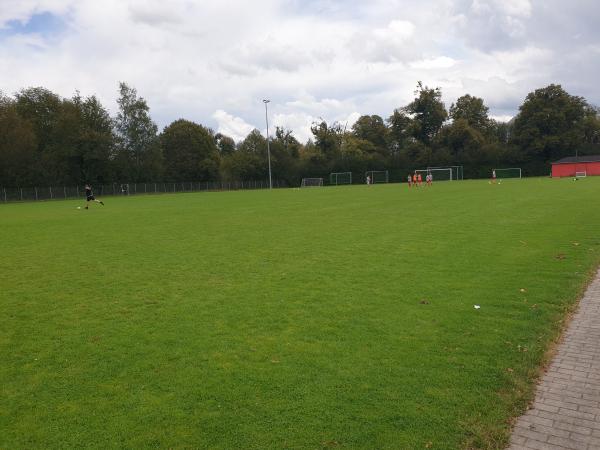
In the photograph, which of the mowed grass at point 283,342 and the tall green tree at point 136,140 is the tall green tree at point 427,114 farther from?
the mowed grass at point 283,342

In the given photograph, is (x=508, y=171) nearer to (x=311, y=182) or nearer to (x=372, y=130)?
(x=372, y=130)

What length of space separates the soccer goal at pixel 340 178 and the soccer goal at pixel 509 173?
2555cm

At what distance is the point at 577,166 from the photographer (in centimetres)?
6550

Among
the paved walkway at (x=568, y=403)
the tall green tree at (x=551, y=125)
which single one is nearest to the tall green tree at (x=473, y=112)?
the tall green tree at (x=551, y=125)

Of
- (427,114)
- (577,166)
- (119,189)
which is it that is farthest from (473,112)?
(119,189)

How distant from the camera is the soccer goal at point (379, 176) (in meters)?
82.4

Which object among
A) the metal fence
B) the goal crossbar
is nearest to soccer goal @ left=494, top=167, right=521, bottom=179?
the goal crossbar

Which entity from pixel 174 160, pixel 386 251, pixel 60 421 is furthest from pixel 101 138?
pixel 60 421

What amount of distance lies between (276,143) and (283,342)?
86.5 meters

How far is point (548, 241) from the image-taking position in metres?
12.3

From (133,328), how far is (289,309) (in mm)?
2302

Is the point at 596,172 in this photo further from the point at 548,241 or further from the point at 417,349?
the point at 417,349

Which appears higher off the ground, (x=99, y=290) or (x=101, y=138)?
(x=101, y=138)

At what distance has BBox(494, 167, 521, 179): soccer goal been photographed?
73.9 m
